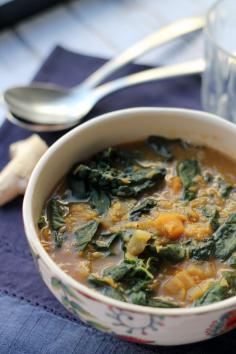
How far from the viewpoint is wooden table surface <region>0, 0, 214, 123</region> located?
1.89 metres

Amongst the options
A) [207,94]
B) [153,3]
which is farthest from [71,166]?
[153,3]

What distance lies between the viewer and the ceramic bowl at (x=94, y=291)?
98 centimetres

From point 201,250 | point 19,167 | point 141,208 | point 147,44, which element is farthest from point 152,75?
point 201,250

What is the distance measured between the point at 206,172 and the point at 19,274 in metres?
0.47

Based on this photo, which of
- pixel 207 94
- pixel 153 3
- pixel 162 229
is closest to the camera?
pixel 162 229

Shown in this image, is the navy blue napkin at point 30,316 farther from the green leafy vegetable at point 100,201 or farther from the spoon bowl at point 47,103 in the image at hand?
the green leafy vegetable at point 100,201

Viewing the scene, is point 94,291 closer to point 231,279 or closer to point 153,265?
point 153,265

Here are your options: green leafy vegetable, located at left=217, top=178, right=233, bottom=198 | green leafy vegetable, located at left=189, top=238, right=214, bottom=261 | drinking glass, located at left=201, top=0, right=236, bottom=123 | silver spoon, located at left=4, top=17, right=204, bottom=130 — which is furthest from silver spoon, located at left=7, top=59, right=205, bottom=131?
green leafy vegetable, located at left=189, top=238, right=214, bottom=261

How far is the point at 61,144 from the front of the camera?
50.1 inches

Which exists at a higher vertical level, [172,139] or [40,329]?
[172,139]

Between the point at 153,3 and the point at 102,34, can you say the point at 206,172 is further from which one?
the point at 153,3

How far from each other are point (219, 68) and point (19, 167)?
576 mm

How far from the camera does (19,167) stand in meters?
1.46

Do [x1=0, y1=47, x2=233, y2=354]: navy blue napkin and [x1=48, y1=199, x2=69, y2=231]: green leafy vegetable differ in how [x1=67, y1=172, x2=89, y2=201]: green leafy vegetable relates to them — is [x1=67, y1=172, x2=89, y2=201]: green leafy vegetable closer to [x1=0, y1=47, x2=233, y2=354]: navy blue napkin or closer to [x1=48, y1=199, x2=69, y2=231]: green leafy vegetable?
[x1=48, y1=199, x2=69, y2=231]: green leafy vegetable
